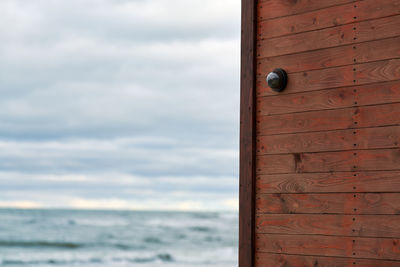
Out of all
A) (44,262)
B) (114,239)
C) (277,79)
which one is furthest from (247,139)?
(114,239)

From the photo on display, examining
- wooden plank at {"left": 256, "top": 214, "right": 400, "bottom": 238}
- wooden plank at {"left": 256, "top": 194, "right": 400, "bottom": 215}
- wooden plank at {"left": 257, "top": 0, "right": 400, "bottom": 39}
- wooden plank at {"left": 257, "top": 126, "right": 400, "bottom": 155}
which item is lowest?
wooden plank at {"left": 256, "top": 214, "right": 400, "bottom": 238}

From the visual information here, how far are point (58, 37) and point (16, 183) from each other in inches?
321

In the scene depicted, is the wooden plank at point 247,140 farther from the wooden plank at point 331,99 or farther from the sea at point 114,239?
the sea at point 114,239

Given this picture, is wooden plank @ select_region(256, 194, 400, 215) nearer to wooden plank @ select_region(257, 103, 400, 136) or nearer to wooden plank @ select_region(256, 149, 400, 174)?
wooden plank @ select_region(256, 149, 400, 174)

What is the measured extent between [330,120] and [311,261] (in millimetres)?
845

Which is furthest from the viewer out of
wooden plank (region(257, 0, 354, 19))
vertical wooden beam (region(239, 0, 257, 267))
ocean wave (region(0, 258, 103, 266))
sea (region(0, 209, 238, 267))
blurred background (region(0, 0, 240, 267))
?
blurred background (region(0, 0, 240, 267))

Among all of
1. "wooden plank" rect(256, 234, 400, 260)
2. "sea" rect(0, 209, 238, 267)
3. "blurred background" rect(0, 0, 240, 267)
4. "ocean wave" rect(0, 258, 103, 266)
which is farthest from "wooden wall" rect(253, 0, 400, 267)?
"blurred background" rect(0, 0, 240, 267)

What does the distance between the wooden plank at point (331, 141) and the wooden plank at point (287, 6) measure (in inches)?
30.9

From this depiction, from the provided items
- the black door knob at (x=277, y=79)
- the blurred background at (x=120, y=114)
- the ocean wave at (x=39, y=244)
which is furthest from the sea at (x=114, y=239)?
the black door knob at (x=277, y=79)

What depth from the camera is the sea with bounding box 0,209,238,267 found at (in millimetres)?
16953

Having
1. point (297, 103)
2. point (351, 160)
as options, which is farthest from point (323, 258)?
point (297, 103)

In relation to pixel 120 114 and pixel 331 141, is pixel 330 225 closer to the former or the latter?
pixel 331 141

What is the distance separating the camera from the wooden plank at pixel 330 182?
3197 mm

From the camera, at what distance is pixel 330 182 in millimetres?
3428
